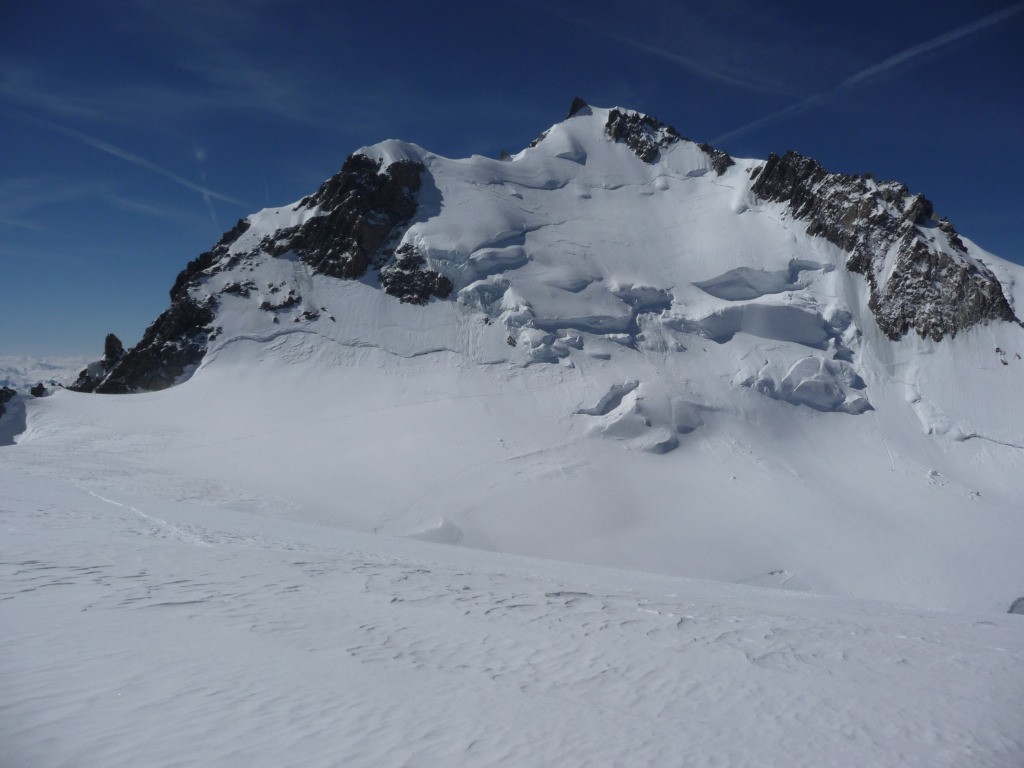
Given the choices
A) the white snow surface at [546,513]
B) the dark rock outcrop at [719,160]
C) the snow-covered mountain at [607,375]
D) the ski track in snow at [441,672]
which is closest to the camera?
the ski track in snow at [441,672]

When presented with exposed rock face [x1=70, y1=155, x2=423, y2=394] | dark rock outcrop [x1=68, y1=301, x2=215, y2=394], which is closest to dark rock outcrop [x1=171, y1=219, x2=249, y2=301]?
exposed rock face [x1=70, y1=155, x2=423, y2=394]

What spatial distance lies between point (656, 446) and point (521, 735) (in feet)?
95.2

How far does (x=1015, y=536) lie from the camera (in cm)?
2795

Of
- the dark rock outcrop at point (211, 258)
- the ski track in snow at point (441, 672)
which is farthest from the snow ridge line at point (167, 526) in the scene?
the dark rock outcrop at point (211, 258)

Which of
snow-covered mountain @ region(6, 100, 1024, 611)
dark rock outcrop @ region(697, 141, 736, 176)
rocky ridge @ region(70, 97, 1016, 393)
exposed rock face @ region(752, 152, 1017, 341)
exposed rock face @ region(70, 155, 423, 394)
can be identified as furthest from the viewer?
dark rock outcrop @ region(697, 141, 736, 176)

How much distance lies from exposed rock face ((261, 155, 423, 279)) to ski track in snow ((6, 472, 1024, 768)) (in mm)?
39560

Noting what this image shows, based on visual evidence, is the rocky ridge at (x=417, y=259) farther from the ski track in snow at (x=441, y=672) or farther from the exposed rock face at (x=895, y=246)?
the ski track in snow at (x=441, y=672)

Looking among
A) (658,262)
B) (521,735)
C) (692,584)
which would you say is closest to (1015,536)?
(692,584)

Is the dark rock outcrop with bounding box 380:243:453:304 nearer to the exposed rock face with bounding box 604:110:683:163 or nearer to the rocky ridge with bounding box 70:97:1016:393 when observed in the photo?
the rocky ridge with bounding box 70:97:1016:393

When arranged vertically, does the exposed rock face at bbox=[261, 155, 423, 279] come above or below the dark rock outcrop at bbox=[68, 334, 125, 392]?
above

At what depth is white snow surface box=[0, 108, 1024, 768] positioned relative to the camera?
5.49 m

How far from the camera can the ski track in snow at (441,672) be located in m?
4.81

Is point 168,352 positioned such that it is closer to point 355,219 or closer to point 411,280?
point 355,219

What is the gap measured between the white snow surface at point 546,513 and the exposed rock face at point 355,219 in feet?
5.39
